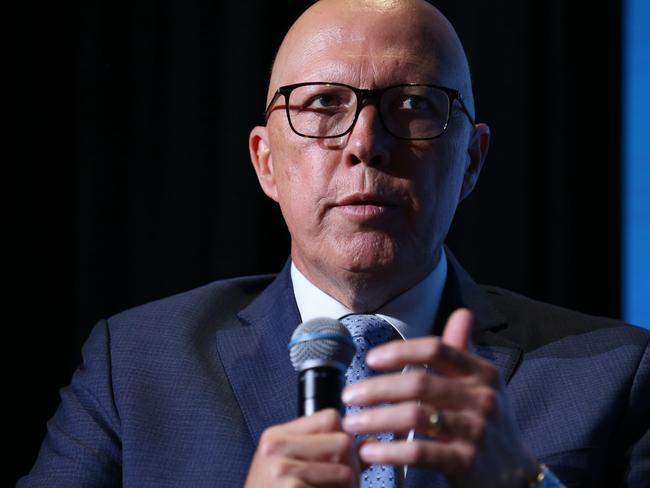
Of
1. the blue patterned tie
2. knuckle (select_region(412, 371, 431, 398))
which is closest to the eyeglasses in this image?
the blue patterned tie

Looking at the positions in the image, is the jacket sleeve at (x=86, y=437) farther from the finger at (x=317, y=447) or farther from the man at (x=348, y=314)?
the finger at (x=317, y=447)

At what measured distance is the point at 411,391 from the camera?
1146 millimetres

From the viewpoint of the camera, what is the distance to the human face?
169cm

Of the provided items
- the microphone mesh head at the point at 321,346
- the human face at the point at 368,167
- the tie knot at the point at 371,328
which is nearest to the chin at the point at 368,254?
the human face at the point at 368,167

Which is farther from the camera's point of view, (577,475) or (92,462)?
(92,462)

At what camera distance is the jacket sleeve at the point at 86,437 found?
5.65 feet

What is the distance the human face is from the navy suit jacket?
0.20m

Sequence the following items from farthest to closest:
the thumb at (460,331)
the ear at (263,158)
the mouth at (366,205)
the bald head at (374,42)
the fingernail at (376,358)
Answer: the ear at (263,158), the bald head at (374,42), the mouth at (366,205), the thumb at (460,331), the fingernail at (376,358)

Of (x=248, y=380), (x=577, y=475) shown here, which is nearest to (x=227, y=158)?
(x=248, y=380)

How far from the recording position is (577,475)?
161 centimetres

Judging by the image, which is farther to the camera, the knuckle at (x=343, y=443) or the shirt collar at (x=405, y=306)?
the shirt collar at (x=405, y=306)

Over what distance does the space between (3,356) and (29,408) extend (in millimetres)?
148

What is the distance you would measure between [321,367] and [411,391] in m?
0.12

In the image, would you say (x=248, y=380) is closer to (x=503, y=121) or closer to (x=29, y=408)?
(x=29, y=408)
